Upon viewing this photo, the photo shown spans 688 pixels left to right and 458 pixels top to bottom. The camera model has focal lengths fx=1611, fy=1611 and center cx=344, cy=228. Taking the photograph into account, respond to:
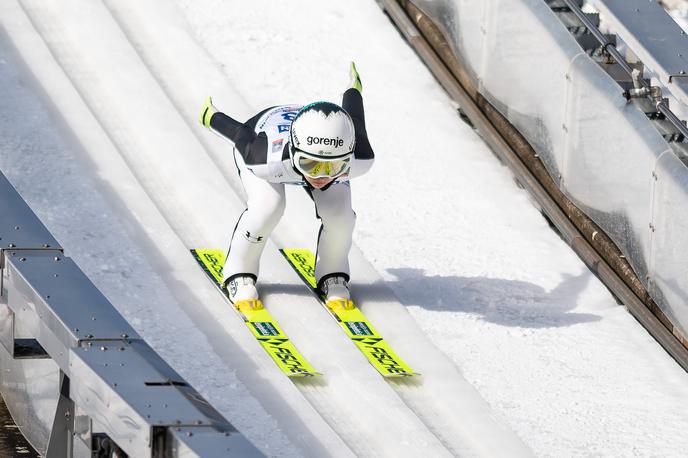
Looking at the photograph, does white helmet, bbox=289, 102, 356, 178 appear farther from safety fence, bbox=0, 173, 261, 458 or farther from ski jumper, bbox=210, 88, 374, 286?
safety fence, bbox=0, 173, 261, 458

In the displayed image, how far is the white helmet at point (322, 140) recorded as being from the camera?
697cm

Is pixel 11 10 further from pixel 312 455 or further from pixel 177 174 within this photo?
pixel 312 455

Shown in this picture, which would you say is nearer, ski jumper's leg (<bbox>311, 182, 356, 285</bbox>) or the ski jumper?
the ski jumper

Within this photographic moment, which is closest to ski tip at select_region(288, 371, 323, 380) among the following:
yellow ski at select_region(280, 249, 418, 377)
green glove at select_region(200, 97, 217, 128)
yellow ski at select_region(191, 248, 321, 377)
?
yellow ski at select_region(191, 248, 321, 377)

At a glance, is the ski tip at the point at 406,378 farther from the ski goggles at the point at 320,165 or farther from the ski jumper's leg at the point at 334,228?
the ski goggles at the point at 320,165

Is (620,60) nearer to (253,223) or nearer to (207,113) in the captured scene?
(207,113)

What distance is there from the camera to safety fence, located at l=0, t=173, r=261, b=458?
197 inches

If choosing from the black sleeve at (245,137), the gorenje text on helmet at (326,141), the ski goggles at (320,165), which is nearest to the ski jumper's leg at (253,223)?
the black sleeve at (245,137)

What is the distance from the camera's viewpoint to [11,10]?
10555 millimetres

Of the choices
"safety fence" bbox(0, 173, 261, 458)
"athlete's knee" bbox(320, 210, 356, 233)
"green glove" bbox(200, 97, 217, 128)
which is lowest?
"safety fence" bbox(0, 173, 261, 458)

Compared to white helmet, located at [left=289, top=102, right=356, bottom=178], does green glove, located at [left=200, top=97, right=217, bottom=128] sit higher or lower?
higher

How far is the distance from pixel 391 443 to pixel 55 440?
1.60 m

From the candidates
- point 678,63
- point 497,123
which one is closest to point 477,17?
point 497,123

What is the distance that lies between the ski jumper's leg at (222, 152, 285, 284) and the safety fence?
1430 mm
